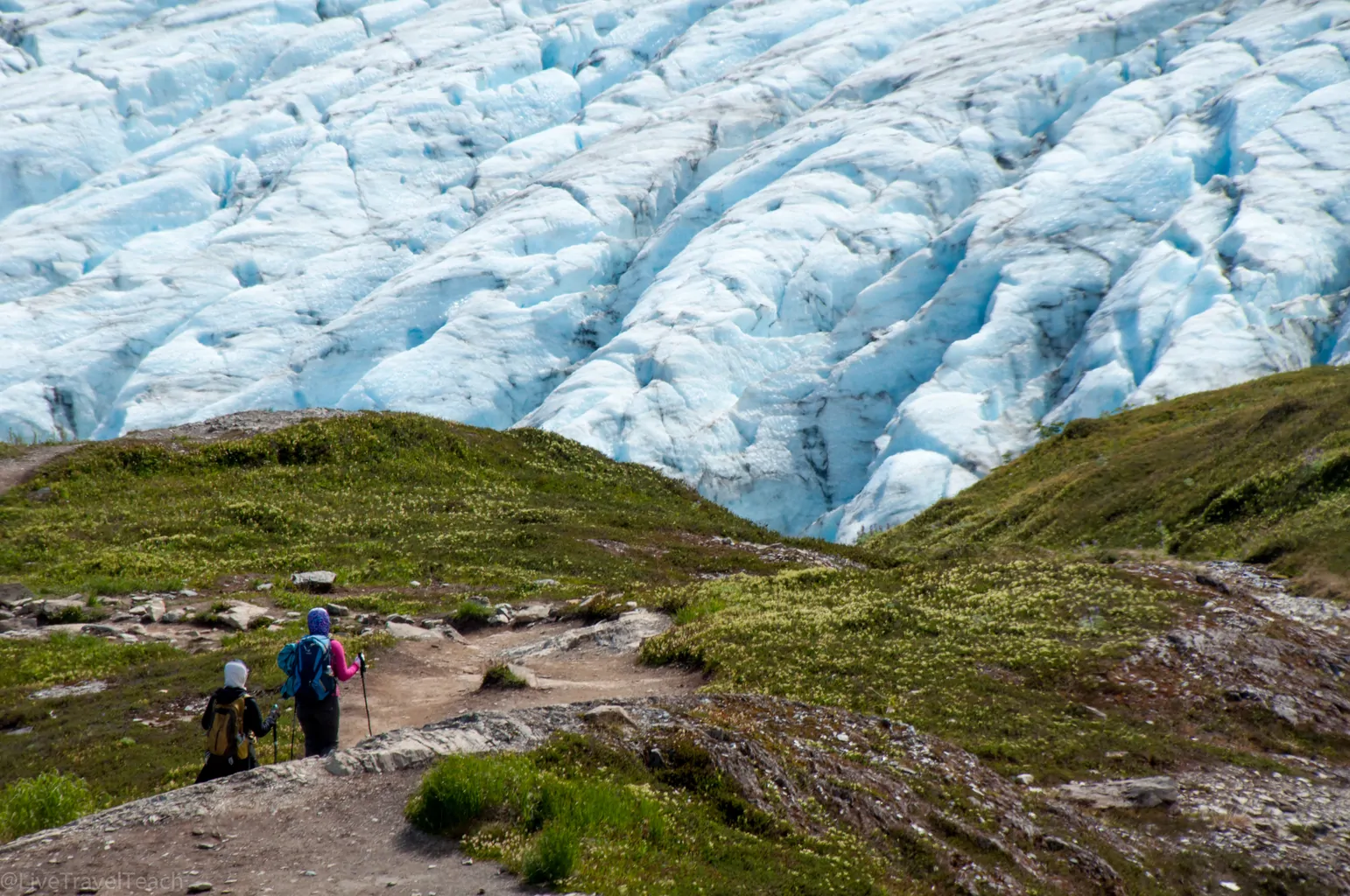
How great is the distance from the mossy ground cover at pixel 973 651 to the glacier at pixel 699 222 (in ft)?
163

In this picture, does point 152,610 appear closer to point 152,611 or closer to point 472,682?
point 152,611

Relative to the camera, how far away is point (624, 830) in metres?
10.3

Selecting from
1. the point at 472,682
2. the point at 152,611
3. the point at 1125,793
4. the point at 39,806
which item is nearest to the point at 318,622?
the point at 39,806

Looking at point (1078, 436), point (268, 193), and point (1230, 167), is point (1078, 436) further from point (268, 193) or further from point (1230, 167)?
point (268, 193)

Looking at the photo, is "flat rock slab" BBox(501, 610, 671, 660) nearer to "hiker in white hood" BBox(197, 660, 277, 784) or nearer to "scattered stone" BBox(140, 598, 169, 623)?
"scattered stone" BBox(140, 598, 169, 623)

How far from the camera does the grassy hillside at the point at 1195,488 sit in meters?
32.2

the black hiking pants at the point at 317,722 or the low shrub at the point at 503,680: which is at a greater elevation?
the black hiking pants at the point at 317,722

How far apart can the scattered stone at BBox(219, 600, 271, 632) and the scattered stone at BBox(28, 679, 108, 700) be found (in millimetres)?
4250

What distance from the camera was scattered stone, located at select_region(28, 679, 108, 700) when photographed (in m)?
18.6

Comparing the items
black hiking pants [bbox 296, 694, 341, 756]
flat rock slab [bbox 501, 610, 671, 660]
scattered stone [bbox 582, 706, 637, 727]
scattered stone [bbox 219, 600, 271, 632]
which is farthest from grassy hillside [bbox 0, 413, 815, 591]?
scattered stone [bbox 582, 706, 637, 727]

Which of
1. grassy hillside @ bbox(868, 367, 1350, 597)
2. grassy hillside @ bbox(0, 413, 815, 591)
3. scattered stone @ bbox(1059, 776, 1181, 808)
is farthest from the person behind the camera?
grassy hillside @ bbox(868, 367, 1350, 597)

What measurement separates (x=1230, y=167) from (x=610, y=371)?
55800 millimetres

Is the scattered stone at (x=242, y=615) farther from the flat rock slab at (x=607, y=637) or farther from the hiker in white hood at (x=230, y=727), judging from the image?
the hiker in white hood at (x=230, y=727)

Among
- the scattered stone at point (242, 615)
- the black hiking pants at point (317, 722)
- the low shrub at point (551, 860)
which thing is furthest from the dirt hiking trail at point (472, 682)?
the low shrub at point (551, 860)
